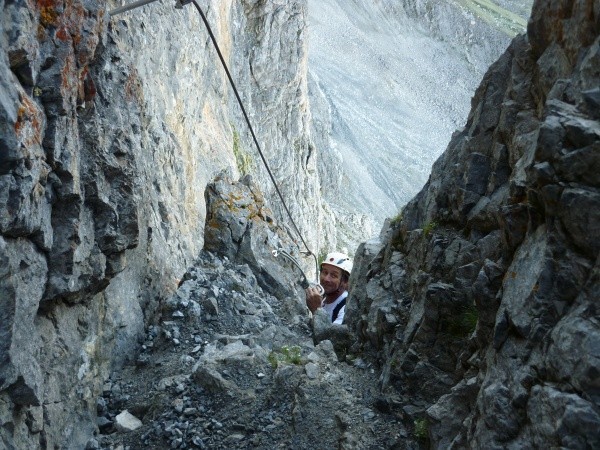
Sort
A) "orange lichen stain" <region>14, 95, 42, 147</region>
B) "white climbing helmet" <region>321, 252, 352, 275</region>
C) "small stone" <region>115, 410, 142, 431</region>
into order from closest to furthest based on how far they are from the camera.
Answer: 1. "orange lichen stain" <region>14, 95, 42, 147</region>
2. "small stone" <region>115, 410, 142, 431</region>
3. "white climbing helmet" <region>321, 252, 352, 275</region>

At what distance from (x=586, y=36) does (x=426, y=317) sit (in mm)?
2623

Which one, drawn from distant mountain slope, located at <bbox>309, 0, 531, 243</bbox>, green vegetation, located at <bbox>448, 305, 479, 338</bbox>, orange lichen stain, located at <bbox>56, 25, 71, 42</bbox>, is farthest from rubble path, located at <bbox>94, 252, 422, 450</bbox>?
distant mountain slope, located at <bbox>309, 0, 531, 243</bbox>

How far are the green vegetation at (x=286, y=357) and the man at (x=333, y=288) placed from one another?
2.34 meters

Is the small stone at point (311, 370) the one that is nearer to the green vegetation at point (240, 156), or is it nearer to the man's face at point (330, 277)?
the man's face at point (330, 277)

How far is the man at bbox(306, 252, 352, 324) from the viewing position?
31.7 feet

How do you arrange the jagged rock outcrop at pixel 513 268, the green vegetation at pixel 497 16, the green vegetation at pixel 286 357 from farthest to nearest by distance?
1. the green vegetation at pixel 497 16
2. the green vegetation at pixel 286 357
3. the jagged rock outcrop at pixel 513 268


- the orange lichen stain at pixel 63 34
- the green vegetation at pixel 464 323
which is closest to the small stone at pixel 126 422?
the green vegetation at pixel 464 323

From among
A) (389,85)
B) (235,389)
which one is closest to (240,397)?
→ (235,389)

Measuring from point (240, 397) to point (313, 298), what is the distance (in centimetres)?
343

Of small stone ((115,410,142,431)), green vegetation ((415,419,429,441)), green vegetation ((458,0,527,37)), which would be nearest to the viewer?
green vegetation ((415,419,429,441))

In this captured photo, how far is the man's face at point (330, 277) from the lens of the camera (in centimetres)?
977

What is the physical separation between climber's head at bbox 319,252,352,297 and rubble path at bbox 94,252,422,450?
1.55 metres

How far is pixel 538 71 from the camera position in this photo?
514cm

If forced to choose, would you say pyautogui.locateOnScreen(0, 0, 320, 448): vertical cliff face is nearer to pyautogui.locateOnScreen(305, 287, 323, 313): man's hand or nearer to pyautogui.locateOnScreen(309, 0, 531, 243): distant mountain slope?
pyautogui.locateOnScreen(305, 287, 323, 313): man's hand
